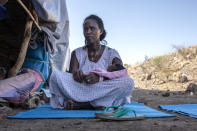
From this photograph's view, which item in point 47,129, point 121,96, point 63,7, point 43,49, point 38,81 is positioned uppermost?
point 63,7

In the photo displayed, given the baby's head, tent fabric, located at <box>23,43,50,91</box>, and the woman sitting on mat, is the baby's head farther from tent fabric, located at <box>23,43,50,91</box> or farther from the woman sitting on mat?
tent fabric, located at <box>23,43,50,91</box>

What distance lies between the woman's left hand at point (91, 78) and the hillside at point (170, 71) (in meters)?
10.3

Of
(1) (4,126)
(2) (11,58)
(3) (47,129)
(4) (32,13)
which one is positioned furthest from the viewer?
(2) (11,58)

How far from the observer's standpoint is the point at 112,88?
2.89 meters

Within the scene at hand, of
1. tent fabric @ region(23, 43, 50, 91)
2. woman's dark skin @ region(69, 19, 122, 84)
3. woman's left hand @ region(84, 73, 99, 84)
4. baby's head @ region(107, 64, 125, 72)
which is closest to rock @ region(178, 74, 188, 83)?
tent fabric @ region(23, 43, 50, 91)

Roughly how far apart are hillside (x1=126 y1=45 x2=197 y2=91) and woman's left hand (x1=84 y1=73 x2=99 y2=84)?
33.9 feet

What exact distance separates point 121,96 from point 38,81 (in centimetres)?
156

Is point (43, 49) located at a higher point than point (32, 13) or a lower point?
lower

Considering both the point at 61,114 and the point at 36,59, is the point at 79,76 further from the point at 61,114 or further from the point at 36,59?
the point at 36,59

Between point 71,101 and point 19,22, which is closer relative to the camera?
point 71,101

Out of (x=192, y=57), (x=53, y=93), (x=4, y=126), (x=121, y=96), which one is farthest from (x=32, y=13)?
(x=192, y=57)

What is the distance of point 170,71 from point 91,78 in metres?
13.6

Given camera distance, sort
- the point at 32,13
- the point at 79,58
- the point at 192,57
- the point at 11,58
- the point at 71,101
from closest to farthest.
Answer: the point at 71,101, the point at 79,58, the point at 32,13, the point at 11,58, the point at 192,57

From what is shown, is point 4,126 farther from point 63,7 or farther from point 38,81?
point 63,7
